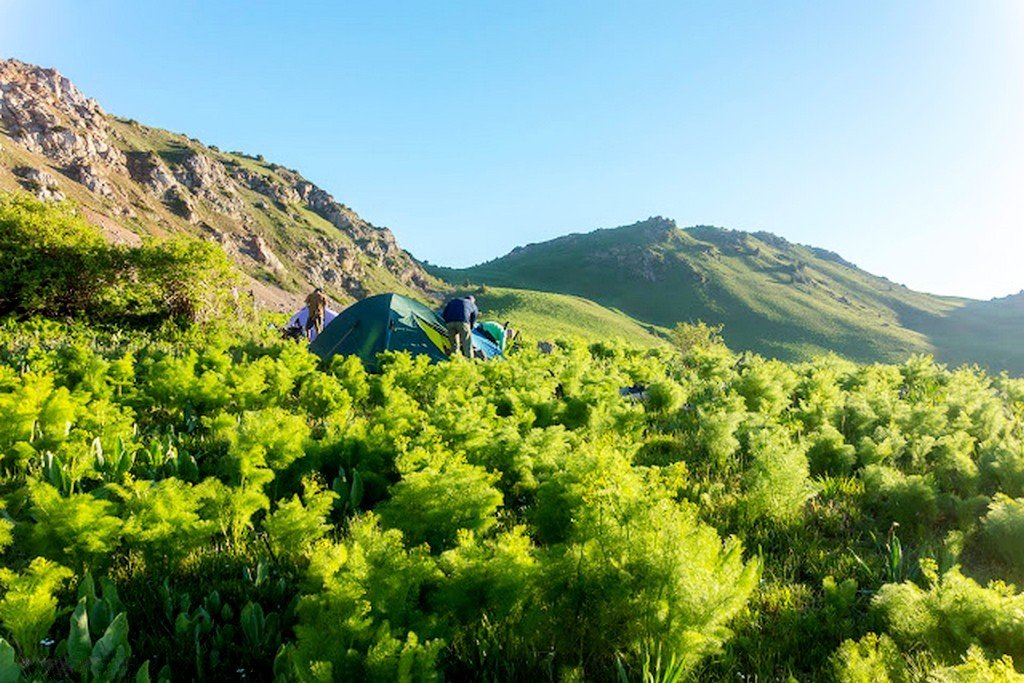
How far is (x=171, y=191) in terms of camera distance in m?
88.1

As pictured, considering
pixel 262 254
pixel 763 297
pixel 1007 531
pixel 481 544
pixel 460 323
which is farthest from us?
pixel 763 297

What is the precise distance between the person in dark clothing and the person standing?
5182 millimetres

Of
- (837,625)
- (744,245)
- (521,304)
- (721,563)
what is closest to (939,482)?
(837,625)

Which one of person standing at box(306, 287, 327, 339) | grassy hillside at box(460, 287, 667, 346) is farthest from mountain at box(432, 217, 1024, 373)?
person standing at box(306, 287, 327, 339)

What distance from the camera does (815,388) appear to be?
10.4 m

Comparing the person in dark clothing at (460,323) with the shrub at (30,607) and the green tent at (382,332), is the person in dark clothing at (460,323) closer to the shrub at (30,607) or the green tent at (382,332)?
the green tent at (382,332)

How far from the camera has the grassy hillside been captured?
76.3 metres

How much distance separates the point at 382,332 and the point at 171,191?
94.8 metres

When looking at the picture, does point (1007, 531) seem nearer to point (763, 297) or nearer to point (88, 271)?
point (88, 271)

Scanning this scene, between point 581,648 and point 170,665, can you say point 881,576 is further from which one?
point 170,665

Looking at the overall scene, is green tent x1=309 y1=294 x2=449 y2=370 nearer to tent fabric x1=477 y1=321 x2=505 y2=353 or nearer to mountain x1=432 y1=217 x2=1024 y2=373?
tent fabric x1=477 y1=321 x2=505 y2=353

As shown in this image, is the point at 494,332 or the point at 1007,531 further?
the point at 494,332

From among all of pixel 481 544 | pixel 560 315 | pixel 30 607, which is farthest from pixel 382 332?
pixel 560 315

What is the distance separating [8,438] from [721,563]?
6034 mm
